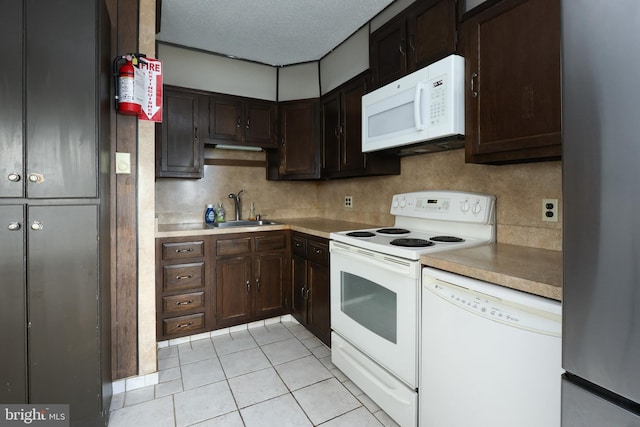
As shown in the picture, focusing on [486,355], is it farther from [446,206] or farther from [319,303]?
[319,303]

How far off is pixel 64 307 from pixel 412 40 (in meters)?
2.37

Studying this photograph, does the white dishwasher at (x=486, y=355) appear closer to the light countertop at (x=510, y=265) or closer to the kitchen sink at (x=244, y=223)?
the light countertop at (x=510, y=265)

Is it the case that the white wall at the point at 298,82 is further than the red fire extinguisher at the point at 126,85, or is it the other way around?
the white wall at the point at 298,82

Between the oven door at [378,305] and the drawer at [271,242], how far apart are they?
84 cm

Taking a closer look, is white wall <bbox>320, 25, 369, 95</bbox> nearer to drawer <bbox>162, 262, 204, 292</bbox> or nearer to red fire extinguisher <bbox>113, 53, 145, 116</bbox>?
red fire extinguisher <bbox>113, 53, 145, 116</bbox>

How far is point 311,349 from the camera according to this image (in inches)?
91.7

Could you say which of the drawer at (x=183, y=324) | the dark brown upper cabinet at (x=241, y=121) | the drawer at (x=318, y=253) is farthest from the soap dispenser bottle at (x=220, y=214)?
the drawer at (x=318, y=253)

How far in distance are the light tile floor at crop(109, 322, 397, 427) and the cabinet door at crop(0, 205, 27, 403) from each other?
51 centimetres

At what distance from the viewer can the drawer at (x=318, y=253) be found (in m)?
2.24

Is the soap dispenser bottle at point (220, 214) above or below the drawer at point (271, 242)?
above

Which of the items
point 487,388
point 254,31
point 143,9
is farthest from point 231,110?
point 487,388

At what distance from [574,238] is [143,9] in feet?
7.80

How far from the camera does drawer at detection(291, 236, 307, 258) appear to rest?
254 centimetres

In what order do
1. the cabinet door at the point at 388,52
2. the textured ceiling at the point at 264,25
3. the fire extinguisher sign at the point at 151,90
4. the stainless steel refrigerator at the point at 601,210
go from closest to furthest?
the stainless steel refrigerator at the point at 601,210 < the fire extinguisher sign at the point at 151,90 < the cabinet door at the point at 388,52 < the textured ceiling at the point at 264,25
